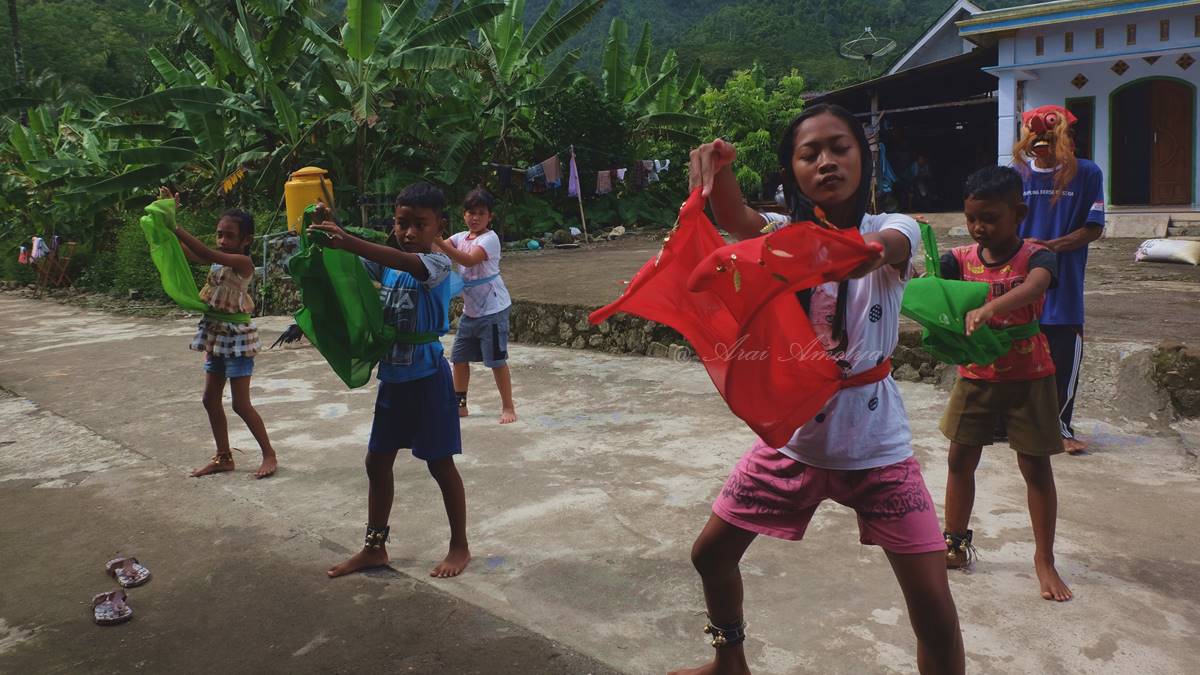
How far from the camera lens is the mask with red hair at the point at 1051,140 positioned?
12.5 feet

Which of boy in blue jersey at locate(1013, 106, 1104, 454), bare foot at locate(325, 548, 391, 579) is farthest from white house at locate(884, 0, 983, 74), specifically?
bare foot at locate(325, 548, 391, 579)

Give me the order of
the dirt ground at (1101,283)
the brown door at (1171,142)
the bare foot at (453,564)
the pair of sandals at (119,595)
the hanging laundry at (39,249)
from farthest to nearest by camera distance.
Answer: the hanging laundry at (39,249)
the brown door at (1171,142)
the dirt ground at (1101,283)
the bare foot at (453,564)
the pair of sandals at (119,595)

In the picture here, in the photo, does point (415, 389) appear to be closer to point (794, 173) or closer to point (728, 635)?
point (728, 635)

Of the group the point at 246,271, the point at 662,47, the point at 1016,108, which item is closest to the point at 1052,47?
the point at 1016,108

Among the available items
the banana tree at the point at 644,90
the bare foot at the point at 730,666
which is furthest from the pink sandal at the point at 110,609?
the banana tree at the point at 644,90

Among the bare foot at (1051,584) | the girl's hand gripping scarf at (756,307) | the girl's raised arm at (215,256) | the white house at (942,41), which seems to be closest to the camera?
the girl's hand gripping scarf at (756,307)

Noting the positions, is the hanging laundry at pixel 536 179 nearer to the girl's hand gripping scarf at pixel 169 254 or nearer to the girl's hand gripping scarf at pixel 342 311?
the girl's hand gripping scarf at pixel 169 254

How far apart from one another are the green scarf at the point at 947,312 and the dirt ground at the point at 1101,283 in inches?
70.7

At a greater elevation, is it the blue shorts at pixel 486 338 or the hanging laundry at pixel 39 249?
the hanging laundry at pixel 39 249

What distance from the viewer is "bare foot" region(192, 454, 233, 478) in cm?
469

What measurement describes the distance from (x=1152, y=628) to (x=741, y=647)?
1.34 meters

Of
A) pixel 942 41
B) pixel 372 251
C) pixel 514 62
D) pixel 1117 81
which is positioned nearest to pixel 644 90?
pixel 514 62

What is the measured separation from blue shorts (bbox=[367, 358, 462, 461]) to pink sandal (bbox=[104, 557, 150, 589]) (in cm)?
98

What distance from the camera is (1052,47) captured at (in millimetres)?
14164
